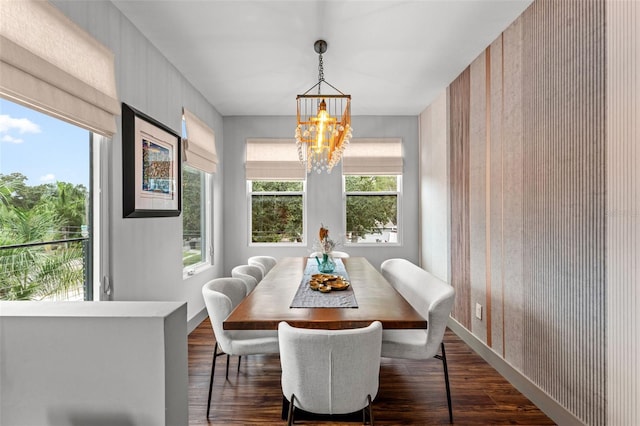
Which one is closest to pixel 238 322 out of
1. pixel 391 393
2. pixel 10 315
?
pixel 10 315

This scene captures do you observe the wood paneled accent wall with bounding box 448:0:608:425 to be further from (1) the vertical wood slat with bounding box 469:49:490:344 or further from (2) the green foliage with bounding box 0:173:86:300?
(2) the green foliage with bounding box 0:173:86:300

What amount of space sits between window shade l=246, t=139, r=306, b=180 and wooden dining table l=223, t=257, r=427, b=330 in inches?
106

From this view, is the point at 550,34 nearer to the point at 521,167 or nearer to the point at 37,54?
the point at 521,167

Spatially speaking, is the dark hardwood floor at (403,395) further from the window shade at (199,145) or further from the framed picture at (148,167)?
the window shade at (199,145)

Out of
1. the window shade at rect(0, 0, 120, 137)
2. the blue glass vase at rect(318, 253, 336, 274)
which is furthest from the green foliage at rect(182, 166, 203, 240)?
the blue glass vase at rect(318, 253, 336, 274)

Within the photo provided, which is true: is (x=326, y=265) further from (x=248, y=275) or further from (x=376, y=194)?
(x=376, y=194)

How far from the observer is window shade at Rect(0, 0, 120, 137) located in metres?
1.51

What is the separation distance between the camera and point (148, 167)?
273 cm

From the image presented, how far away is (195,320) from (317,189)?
2362 millimetres

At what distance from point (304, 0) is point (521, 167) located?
6.26 feet

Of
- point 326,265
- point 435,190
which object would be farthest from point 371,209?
point 326,265

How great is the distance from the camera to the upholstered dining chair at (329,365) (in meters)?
1.47

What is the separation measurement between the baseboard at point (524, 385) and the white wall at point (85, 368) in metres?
2.23
